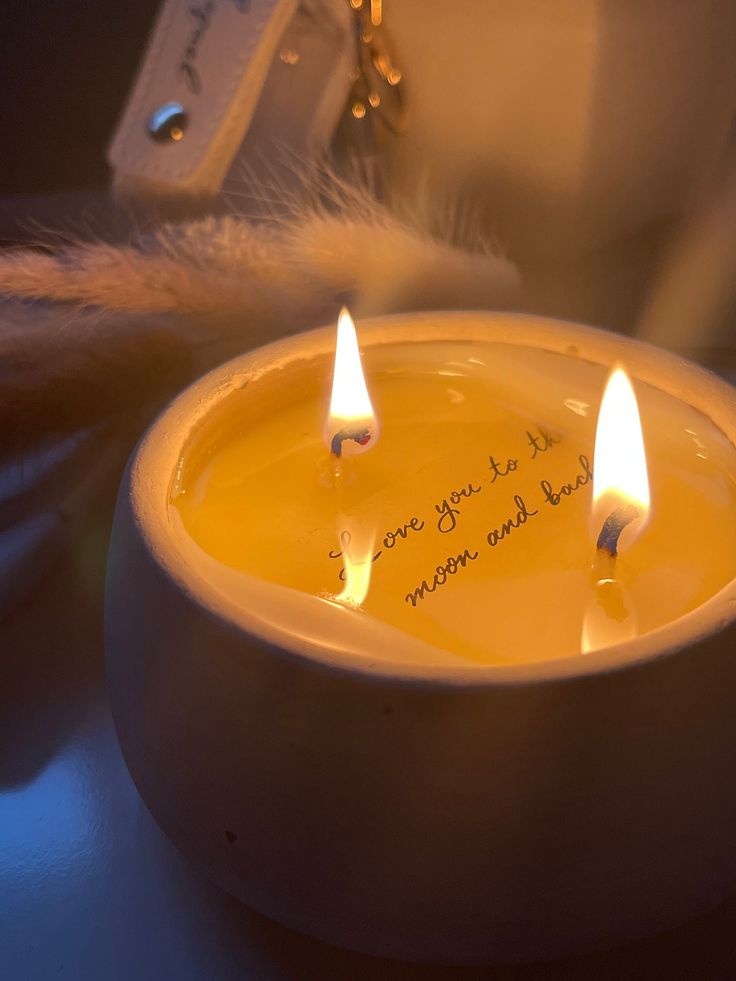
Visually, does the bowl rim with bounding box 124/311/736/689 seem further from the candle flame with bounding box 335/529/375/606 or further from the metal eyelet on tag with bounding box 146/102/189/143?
the metal eyelet on tag with bounding box 146/102/189/143

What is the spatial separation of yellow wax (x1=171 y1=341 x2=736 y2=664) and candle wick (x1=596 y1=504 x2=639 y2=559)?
16 mm

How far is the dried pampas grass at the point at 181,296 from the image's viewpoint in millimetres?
493

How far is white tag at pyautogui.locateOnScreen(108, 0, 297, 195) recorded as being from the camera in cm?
62

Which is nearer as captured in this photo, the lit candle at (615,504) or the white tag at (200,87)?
the lit candle at (615,504)

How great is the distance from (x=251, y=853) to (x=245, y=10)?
503 millimetres

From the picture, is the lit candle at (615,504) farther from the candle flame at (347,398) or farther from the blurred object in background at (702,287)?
the blurred object in background at (702,287)

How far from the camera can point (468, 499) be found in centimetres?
44

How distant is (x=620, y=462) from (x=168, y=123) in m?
0.40

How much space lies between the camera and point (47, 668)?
481 mm

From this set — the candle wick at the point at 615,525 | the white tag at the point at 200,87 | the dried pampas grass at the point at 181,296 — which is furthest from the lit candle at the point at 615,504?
the white tag at the point at 200,87

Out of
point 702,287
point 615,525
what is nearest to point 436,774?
point 615,525

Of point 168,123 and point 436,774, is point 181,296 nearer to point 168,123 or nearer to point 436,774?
point 168,123

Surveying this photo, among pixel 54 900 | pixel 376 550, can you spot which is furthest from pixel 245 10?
pixel 54 900

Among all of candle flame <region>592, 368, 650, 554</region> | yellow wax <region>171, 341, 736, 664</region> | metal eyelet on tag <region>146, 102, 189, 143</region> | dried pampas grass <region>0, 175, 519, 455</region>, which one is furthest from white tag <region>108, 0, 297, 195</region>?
candle flame <region>592, 368, 650, 554</region>
